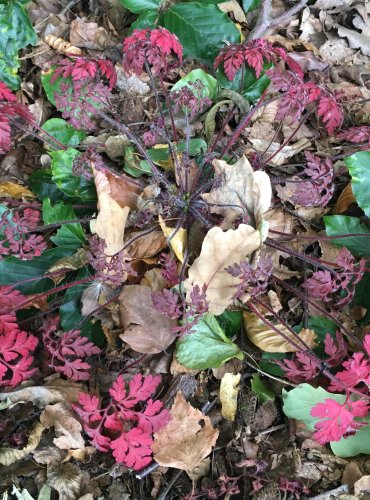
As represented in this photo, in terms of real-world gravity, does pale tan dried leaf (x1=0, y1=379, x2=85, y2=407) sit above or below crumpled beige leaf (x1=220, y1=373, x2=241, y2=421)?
below

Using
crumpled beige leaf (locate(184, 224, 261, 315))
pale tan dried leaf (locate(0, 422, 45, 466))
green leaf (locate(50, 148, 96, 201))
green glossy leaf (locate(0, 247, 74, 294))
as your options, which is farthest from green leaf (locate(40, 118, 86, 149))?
pale tan dried leaf (locate(0, 422, 45, 466))

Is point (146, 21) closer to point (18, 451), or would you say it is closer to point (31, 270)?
point (31, 270)

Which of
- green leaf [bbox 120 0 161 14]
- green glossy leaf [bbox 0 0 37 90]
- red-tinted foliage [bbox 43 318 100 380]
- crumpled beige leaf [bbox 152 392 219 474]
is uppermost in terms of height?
green leaf [bbox 120 0 161 14]

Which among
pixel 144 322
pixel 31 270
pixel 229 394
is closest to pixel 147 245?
pixel 144 322

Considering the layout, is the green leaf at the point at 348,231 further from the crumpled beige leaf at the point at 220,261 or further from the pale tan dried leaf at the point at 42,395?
the pale tan dried leaf at the point at 42,395

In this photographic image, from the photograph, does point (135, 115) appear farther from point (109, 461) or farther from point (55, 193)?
point (109, 461)

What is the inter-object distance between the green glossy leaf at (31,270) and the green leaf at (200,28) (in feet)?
2.38

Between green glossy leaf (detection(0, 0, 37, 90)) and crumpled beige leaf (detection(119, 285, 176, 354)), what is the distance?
0.78 metres

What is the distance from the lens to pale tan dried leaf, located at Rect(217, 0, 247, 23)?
158 cm

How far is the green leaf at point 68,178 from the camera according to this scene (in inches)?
51.1

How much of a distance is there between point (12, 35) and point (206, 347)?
107cm

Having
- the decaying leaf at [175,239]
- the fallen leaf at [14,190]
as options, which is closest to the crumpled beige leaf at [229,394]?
the decaying leaf at [175,239]

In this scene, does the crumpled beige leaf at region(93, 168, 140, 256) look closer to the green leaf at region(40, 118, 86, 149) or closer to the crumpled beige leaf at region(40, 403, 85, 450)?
the green leaf at region(40, 118, 86, 149)

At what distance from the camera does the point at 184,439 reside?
3.70 feet
